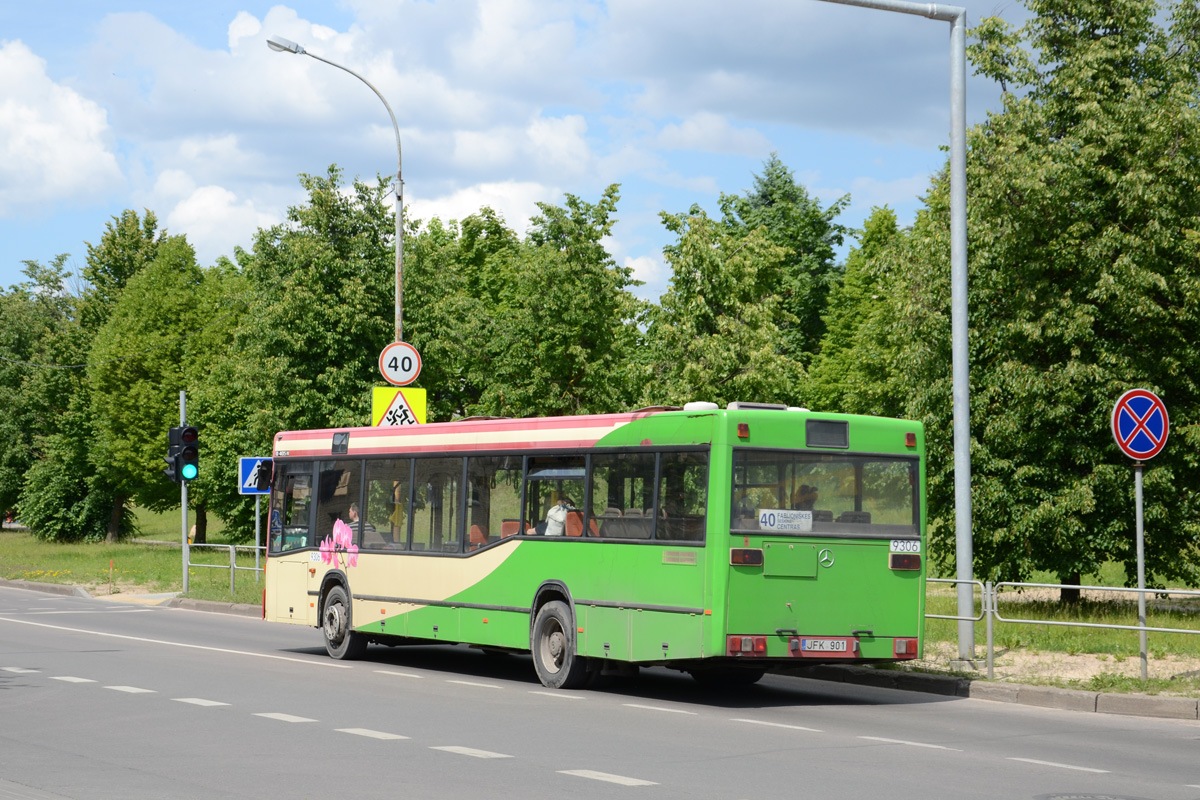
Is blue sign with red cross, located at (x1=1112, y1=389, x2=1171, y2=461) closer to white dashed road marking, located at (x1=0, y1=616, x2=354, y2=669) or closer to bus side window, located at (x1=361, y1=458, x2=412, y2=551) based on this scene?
bus side window, located at (x1=361, y1=458, x2=412, y2=551)

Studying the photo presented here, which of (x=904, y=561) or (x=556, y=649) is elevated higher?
(x=904, y=561)

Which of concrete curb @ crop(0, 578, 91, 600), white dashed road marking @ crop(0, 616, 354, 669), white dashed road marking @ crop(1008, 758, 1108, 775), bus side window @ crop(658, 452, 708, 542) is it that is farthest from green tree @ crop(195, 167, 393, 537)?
white dashed road marking @ crop(1008, 758, 1108, 775)

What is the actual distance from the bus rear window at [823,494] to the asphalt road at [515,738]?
173cm

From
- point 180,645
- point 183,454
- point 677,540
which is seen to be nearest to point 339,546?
point 180,645

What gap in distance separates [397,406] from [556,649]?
26.2 ft

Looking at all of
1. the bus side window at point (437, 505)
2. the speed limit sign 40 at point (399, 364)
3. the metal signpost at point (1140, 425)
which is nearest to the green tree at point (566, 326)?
the speed limit sign 40 at point (399, 364)

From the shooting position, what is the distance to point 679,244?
39.0 meters

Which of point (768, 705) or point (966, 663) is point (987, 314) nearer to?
point (966, 663)

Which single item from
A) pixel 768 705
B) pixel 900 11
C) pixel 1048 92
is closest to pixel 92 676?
pixel 768 705

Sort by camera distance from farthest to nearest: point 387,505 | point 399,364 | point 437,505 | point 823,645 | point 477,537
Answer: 1. point 399,364
2. point 387,505
3. point 437,505
4. point 477,537
5. point 823,645

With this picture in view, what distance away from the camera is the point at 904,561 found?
47.9 ft

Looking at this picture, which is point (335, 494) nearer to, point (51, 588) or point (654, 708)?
point (654, 708)

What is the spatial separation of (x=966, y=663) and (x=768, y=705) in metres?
3.40

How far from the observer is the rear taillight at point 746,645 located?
13508 millimetres
